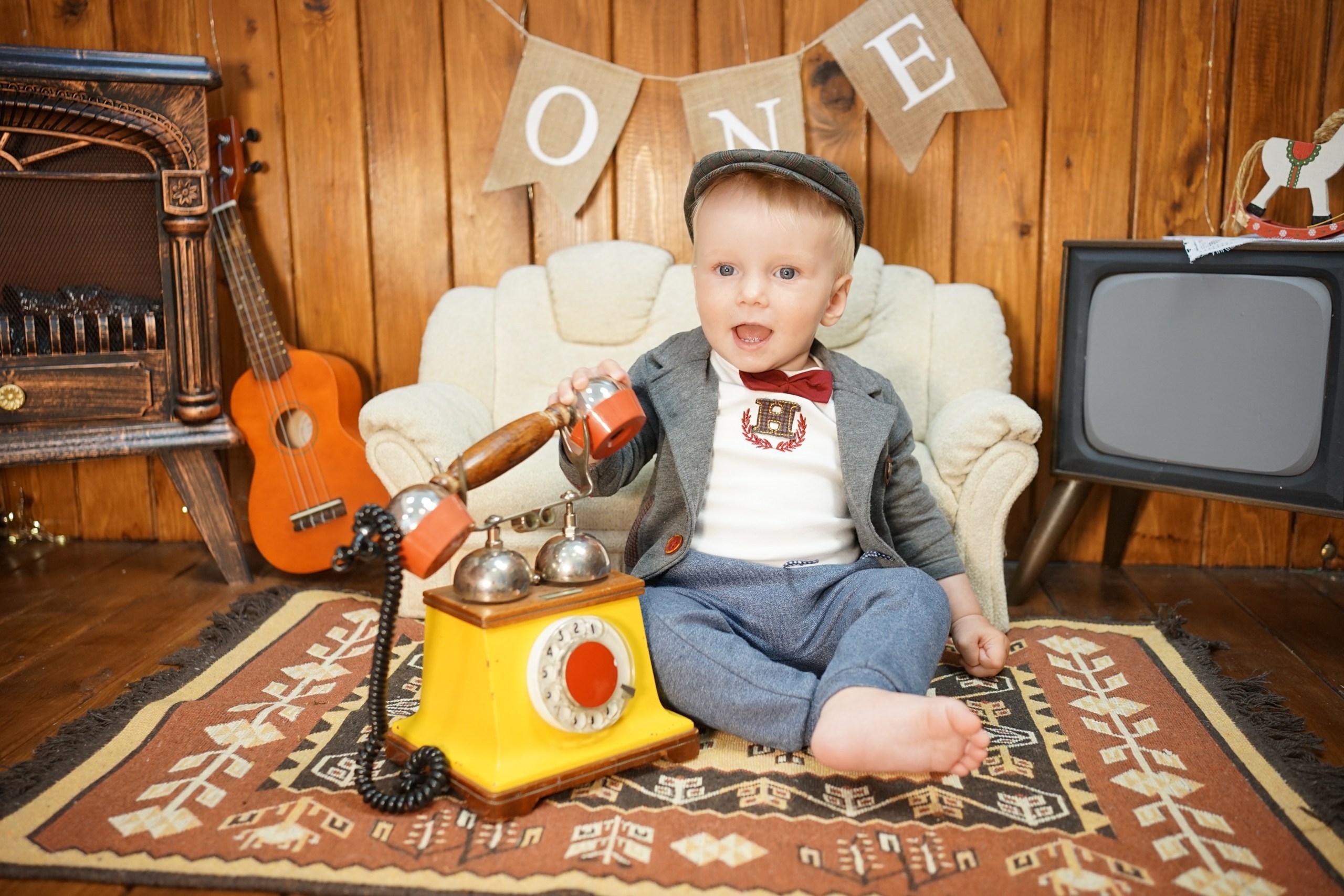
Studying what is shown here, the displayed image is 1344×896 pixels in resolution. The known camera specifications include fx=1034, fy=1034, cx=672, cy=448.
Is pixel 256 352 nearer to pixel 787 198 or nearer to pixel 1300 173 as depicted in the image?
pixel 787 198

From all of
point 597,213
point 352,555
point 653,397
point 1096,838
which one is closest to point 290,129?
point 597,213

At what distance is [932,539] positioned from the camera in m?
1.71

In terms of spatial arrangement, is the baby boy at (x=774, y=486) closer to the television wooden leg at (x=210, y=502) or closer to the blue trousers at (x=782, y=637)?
the blue trousers at (x=782, y=637)

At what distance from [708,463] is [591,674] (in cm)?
44

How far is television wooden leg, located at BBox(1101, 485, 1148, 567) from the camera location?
245cm

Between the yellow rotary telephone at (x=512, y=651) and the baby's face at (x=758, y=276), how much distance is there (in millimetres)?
271

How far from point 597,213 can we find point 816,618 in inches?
54.7

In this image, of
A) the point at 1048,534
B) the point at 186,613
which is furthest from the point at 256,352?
the point at 1048,534

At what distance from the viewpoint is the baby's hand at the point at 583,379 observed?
134 cm

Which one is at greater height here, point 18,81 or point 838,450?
point 18,81

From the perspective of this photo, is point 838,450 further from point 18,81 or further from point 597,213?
point 18,81

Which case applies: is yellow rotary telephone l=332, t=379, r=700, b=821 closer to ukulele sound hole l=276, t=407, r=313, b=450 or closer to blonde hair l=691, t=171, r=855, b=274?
blonde hair l=691, t=171, r=855, b=274

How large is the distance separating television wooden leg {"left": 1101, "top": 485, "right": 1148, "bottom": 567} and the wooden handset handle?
5.46ft

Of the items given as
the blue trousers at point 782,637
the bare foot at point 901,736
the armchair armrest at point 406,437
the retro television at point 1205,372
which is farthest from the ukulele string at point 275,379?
Answer: the retro television at point 1205,372
